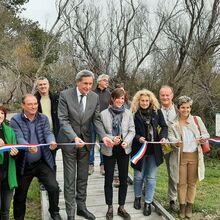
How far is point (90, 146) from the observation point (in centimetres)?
473

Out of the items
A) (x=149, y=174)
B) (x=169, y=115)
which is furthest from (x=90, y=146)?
(x=169, y=115)

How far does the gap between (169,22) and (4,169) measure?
41.1 ft

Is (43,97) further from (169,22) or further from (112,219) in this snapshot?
(169,22)

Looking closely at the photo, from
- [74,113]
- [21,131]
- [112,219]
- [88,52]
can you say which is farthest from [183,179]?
[88,52]

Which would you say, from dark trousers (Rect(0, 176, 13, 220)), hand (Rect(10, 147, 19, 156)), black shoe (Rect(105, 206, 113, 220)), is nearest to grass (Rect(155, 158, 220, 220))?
black shoe (Rect(105, 206, 113, 220))

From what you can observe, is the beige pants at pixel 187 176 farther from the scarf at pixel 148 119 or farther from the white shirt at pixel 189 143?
the scarf at pixel 148 119

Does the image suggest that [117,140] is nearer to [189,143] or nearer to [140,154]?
[140,154]

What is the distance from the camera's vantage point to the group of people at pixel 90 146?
4383mm

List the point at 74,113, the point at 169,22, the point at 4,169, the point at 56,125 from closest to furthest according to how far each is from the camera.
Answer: the point at 4,169
the point at 74,113
the point at 56,125
the point at 169,22

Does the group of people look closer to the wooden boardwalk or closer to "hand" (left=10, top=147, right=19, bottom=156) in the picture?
"hand" (left=10, top=147, right=19, bottom=156)

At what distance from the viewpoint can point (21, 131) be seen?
4.35 meters

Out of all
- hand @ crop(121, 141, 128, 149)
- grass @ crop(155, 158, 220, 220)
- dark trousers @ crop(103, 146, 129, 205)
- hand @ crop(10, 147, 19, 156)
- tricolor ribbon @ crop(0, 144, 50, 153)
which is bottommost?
grass @ crop(155, 158, 220, 220)

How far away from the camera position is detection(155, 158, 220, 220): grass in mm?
5586

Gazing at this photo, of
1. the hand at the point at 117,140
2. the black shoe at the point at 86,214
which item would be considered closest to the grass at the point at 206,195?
the black shoe at the point at 86,214
